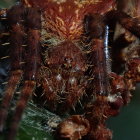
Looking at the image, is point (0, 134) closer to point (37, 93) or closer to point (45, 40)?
point (37, 93)

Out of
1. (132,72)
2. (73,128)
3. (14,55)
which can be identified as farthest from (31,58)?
(132,72)

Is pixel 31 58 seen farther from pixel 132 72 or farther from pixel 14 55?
pixel 132 72

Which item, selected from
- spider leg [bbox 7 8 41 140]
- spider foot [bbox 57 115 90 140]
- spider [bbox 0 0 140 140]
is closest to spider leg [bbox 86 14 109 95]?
spider [bbox 0 0 140 140]

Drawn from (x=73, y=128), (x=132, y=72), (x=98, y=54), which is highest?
(x=98, y=54)

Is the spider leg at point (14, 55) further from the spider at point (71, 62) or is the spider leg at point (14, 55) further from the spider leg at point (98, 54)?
the spider leg at point (98, 54)

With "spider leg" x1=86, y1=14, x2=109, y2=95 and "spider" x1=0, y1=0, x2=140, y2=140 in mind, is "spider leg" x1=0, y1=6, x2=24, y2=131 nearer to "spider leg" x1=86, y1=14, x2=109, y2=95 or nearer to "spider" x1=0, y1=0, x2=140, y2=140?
"spider" x1=0, y1=0, x2=140, y2=140

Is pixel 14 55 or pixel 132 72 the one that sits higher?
pixel 14 55
